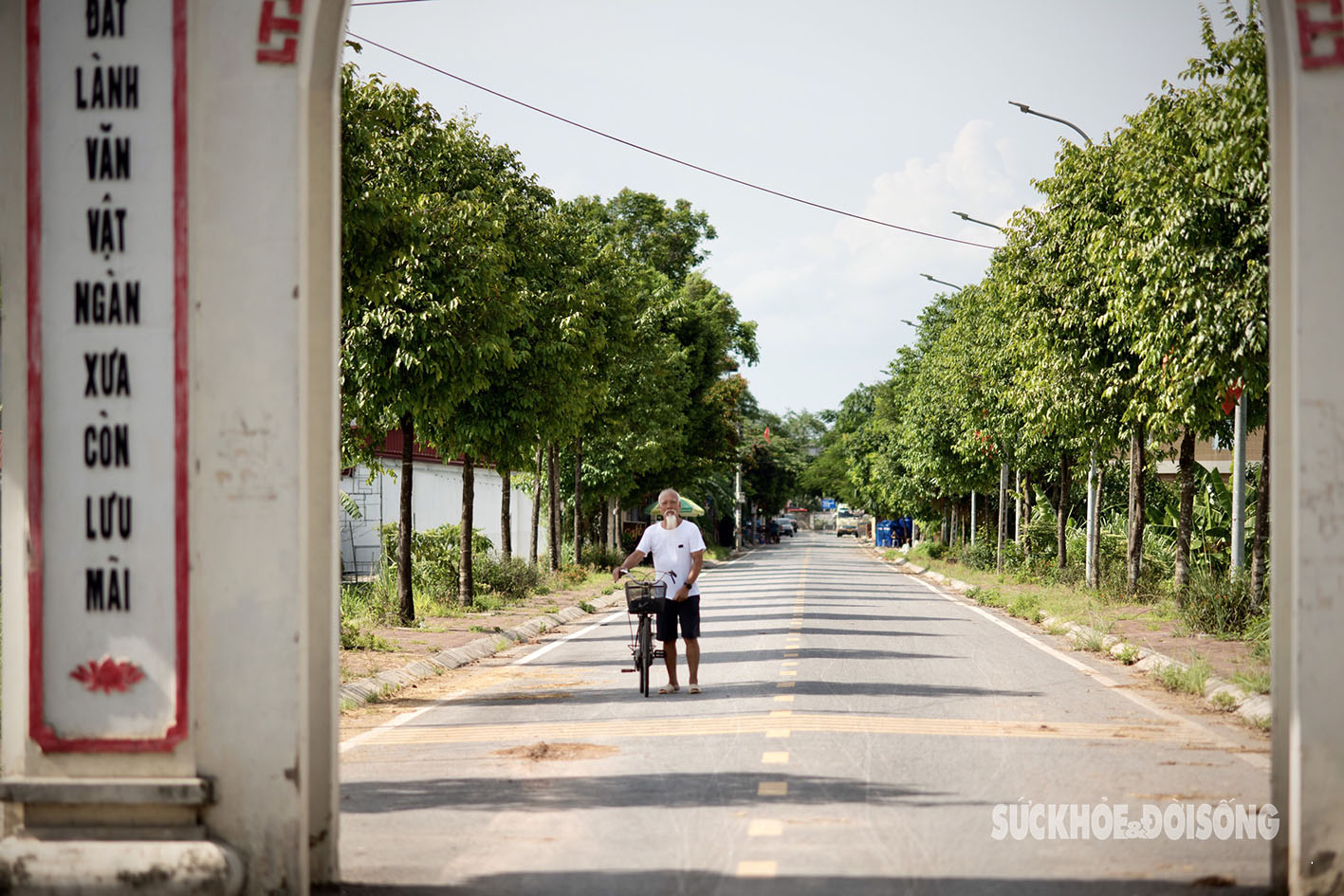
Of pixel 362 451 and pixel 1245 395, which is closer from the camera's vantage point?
pixel 1245 395

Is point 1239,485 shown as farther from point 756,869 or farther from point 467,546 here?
point 756,869

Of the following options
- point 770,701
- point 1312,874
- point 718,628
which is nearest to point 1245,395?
point 718,628

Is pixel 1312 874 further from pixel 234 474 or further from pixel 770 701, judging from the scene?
pixel 770 701

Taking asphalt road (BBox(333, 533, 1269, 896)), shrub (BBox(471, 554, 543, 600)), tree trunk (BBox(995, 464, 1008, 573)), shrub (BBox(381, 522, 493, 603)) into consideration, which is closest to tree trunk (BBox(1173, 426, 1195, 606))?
asphalt road (BBox(333, 533, 1269, 896))

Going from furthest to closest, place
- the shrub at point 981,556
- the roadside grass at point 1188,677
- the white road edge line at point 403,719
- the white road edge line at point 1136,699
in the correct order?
the shrub at point 981,556, the roadside grass at point 1188,677, the white road edge line at point 403,719, the white road edge line at point 1136,699

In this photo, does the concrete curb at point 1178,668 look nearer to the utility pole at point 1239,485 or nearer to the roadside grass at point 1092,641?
the roadside grass at point 1092,641

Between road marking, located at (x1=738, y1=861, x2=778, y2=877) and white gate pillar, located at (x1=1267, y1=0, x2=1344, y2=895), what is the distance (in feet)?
7.26

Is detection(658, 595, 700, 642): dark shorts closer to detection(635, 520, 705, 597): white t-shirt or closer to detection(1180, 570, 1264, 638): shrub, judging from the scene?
detection(635, 520, 705, 597): white t-shirt

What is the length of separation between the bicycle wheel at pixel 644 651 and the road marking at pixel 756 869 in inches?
269

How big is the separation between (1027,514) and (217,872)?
40.6m

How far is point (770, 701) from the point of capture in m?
12.7

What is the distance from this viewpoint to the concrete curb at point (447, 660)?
13.6 meters

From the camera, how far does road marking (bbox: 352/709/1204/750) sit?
10.8 metres

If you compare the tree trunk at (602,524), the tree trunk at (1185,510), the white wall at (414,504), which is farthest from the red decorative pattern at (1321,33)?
the tree trunk at (602,524)
